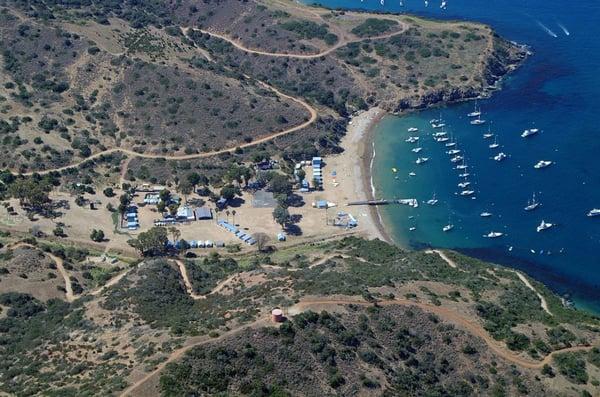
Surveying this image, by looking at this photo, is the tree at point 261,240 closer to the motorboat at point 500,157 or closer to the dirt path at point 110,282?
the dirt path at point 110,282

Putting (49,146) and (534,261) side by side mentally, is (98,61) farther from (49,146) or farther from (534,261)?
(534,261)

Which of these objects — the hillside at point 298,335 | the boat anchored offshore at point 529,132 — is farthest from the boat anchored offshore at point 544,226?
the boat anchored offshore at point 529,132

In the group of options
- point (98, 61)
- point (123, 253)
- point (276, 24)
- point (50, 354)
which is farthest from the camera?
point (276, 24)

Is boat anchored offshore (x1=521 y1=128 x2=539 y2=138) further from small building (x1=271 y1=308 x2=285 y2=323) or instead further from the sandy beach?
small building (x1=271 y1=308 x2=285 y2=323)

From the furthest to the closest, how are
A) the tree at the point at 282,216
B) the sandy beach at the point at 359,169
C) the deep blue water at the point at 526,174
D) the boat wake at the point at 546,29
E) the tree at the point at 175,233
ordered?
the boat wake at the point at 546,29 < the sandy beach at the point at 359,169 < the tree at the point at 282,216 < the tree at the point at 175,233 < the deep blue water at the point at 526,174

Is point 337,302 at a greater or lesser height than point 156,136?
lesser

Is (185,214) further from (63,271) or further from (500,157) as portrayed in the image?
(500,157)

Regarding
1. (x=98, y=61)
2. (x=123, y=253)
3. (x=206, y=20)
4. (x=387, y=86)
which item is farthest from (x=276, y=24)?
(x=123, y=253)

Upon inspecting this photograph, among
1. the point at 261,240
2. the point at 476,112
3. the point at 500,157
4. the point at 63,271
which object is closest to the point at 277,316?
the point at 63,271

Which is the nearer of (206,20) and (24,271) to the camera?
(24,271)
